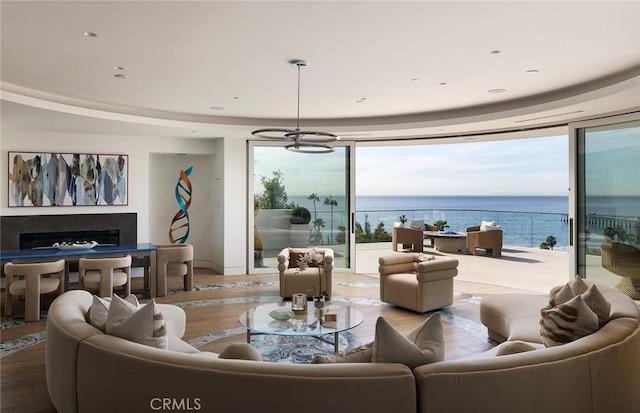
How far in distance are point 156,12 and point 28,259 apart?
4.15m

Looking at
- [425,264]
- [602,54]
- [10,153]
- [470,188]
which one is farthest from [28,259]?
[470,188]

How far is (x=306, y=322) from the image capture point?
3.93 m

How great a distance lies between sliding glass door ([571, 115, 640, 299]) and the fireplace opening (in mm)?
7651

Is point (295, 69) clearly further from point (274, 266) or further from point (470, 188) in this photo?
point (470, 188)

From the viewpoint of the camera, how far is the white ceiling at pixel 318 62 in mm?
3023

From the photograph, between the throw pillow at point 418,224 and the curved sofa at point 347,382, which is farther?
the throw pillow at point 418,224

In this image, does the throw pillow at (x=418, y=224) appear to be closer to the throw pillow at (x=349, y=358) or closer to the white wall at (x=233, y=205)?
the white wall at (x=233, y=205)

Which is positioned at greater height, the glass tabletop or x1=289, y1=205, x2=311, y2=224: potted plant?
x1=289, y1=205, x2=311, y2=224: potted plant

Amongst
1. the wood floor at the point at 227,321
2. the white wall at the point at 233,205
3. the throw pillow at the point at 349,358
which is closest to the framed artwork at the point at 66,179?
the wood floor at the point at 227,321

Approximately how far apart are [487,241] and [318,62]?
8045 millimetres

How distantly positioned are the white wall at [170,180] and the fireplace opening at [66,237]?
358mm

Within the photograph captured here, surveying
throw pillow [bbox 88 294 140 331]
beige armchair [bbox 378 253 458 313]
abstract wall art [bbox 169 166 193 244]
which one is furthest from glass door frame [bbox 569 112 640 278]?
abstract wall art [bbox 169 166 193 244]

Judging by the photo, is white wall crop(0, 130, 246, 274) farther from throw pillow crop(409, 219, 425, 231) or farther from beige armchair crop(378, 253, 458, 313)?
throw pillow crop(409, 219, 425, 231)

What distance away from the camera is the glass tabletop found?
145 inches
